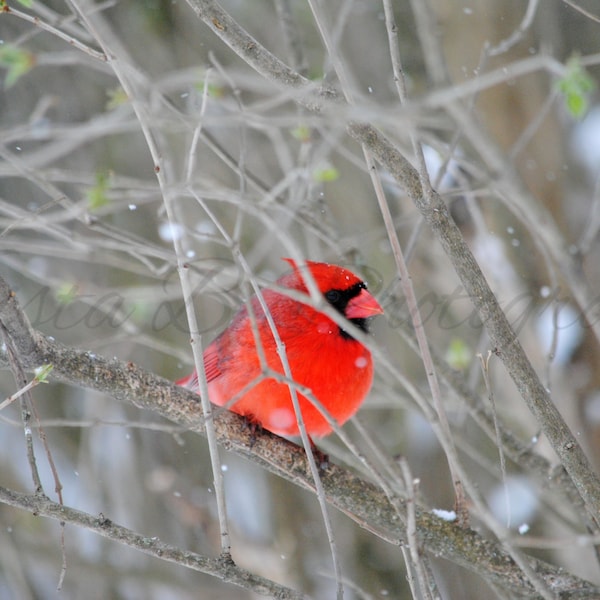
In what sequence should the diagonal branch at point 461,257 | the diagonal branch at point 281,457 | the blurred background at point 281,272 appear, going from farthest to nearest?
the blurred background at point 281,272 < the diagonal branch at point 281,457 < the diagonal branch at point 461,257

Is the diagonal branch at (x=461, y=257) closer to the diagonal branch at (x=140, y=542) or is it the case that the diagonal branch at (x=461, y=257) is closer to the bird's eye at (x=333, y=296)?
the diagonal branch at (x=140, y=542)

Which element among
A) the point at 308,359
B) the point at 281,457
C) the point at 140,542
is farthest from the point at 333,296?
the point at 140,542

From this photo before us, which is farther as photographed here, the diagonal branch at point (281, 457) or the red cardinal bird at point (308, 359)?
the red cardinal bird at point (308, 359)

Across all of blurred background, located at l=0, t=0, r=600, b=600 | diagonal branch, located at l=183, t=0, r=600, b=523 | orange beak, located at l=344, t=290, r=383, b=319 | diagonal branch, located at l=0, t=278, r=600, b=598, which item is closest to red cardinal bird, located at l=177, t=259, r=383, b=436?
orange beak, located at l=344, t=290, r=383, b=319

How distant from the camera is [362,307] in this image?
8.58 ft

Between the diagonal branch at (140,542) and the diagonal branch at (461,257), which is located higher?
the diagonal branch at (461,257)

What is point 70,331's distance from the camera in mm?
4367

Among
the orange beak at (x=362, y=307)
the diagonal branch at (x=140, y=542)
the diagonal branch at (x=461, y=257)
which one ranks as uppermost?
the orange beak at (x=362, y=307)

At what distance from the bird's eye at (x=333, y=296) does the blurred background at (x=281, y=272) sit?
0.44 meters

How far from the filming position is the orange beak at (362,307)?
2.59 metres

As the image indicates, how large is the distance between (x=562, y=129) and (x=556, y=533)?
1.85 metres

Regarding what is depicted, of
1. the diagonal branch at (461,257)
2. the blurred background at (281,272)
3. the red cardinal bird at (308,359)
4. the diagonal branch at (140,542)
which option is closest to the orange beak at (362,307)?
the red cardinal bird at (308,359)

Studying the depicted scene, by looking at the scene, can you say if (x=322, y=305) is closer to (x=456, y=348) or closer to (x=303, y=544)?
(x=456, y=348)

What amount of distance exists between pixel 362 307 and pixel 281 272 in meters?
1.57
